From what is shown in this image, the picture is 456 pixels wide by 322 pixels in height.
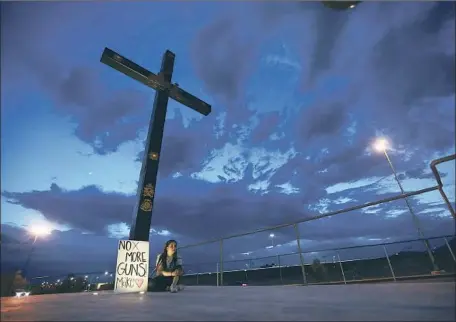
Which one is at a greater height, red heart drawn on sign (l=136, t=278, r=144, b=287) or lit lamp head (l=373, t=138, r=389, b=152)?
lit lamp head (l=373, t=138, r=389, b=152)

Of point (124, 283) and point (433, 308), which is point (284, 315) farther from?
point (124, 283)

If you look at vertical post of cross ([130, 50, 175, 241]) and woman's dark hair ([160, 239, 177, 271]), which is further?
vertical post of cross ([130, 50, 175, 241])

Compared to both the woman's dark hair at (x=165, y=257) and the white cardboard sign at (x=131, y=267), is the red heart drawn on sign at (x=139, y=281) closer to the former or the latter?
the white cardboard sign at (x=131, y=267)

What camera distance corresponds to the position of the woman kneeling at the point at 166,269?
554 centimetres

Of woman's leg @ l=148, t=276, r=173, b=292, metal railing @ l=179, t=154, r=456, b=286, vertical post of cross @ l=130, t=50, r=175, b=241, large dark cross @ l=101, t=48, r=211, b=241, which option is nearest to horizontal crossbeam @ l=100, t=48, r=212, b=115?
large dark cross @ l=101, t=48, r=211, b=241

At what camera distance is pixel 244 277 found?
81.8 feet

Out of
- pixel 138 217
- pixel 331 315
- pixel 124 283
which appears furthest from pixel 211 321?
pixel 138 217

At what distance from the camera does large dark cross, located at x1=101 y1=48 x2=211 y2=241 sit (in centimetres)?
698

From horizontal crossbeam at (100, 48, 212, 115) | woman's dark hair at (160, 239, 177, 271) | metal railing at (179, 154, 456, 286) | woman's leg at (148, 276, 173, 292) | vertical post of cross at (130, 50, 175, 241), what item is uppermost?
horizontal crossbeam at (100, 48, 212, 115)

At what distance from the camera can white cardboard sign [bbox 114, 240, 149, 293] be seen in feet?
17.4

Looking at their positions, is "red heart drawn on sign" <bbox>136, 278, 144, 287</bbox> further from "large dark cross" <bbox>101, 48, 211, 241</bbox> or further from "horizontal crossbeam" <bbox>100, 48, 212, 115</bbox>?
"horizontal crossbeam" <bbox>100, 48, 212, 115</bbox>

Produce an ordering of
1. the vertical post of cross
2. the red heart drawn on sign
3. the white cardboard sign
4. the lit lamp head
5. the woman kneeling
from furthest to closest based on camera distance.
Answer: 1. the lit lamp head
2. the vertical post of cross
3. the woman kneeling
4. the red heart drawn on sign
5. the white cardboard sign

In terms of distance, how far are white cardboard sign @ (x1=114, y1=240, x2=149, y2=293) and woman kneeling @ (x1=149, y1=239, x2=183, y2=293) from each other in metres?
0.22

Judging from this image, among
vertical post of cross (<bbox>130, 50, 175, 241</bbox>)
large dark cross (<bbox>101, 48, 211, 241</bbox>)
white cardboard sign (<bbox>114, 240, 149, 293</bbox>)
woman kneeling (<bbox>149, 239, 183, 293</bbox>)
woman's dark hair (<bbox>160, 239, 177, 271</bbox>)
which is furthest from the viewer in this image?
large dark cross (<bbox>101, 48, 211, 241</bbox>)
